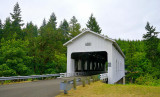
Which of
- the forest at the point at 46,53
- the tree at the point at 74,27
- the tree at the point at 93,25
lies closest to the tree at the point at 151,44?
the forest at the point at 46,53

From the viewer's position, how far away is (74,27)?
2202 inches

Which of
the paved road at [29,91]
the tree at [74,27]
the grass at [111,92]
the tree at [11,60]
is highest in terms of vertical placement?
the tree at [74,27]

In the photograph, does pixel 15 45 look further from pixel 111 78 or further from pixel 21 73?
pixel 111 78

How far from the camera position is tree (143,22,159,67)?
176ft

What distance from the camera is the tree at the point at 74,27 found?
2094 inches

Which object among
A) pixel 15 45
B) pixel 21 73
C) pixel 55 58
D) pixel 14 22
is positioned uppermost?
pixel 14 22

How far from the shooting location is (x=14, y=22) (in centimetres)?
4978

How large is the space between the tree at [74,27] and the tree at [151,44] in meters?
25.3

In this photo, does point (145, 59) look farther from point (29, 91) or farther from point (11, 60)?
point (29, 91)

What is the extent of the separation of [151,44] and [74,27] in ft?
91.9

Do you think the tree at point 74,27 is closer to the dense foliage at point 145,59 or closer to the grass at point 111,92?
the dense foliage at point 145,59

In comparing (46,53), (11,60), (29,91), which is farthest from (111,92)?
(46,53)

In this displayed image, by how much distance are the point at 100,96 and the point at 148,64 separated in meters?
48.0

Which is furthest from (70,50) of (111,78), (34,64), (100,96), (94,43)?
(34,64)
